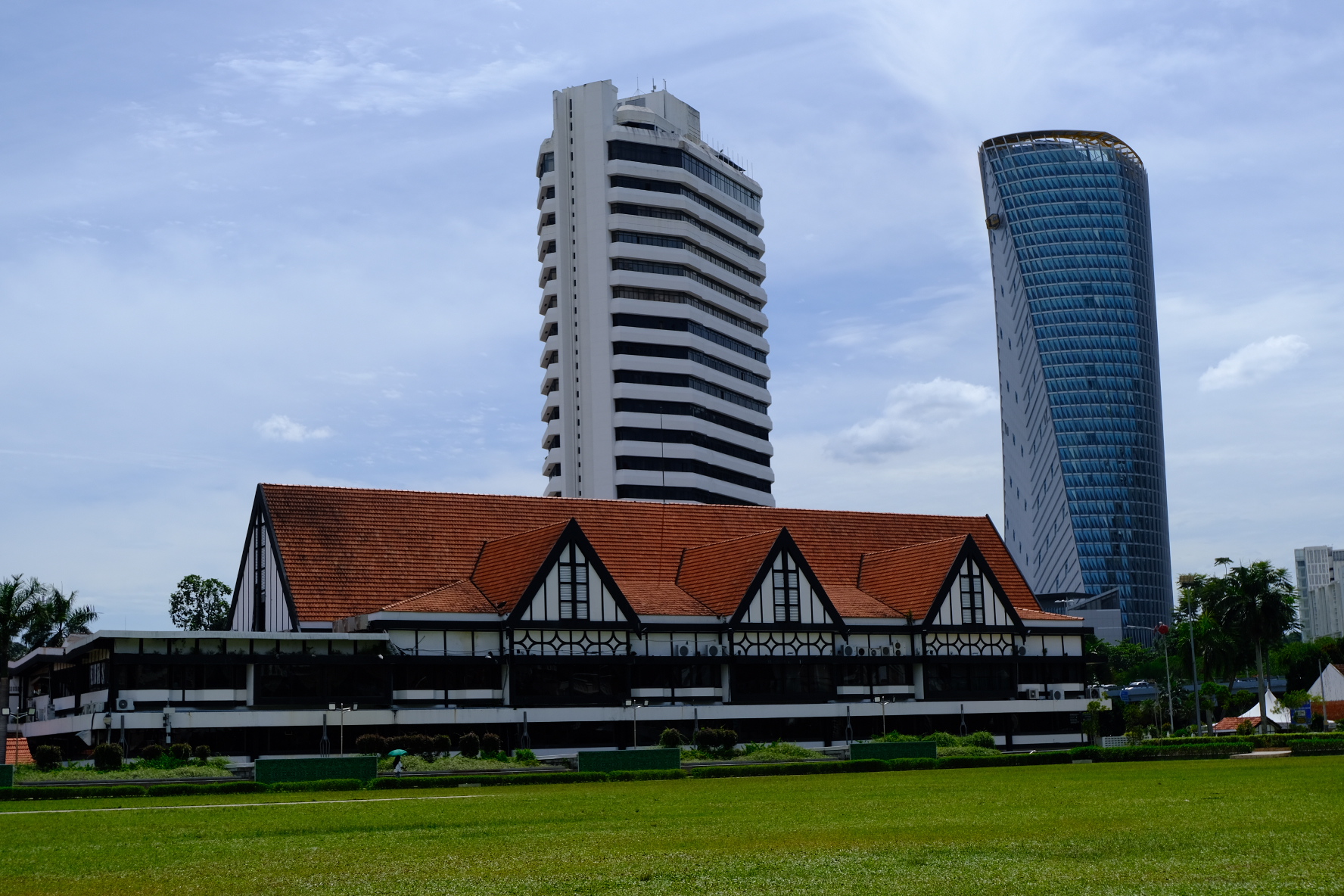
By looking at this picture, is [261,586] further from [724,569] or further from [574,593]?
[724,569]

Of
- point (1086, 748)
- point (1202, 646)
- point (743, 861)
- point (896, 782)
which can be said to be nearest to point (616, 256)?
point (1202, 646)

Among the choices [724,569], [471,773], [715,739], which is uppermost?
[724,569]

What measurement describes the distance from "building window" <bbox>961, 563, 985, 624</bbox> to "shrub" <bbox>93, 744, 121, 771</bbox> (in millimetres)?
43953

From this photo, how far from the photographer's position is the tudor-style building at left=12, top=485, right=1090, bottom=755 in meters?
64.2

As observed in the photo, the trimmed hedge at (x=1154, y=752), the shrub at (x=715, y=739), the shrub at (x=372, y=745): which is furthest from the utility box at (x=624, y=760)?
the trimmed hedge at (x=1154, y=752)

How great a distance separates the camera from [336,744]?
6397 cm

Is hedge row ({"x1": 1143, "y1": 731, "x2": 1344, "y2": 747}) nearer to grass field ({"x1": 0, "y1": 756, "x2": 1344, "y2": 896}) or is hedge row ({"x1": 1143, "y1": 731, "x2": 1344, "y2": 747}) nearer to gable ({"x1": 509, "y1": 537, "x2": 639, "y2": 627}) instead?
gable ({"x1": 509, "y1": 537, "x2": 639, "y2": 627})

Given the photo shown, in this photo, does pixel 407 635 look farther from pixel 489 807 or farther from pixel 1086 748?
pixel 489 807

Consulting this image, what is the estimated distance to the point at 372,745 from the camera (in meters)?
59.2

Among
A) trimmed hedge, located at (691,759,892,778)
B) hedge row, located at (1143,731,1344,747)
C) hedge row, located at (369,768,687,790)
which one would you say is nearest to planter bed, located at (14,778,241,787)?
hedge row, located at (369,768,687,790)

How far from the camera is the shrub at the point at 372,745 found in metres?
59.2

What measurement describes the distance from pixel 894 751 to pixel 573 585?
18.0 m

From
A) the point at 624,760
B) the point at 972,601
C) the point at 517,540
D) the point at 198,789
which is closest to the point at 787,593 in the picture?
the point at 972,601

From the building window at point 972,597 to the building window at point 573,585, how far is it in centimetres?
2175
